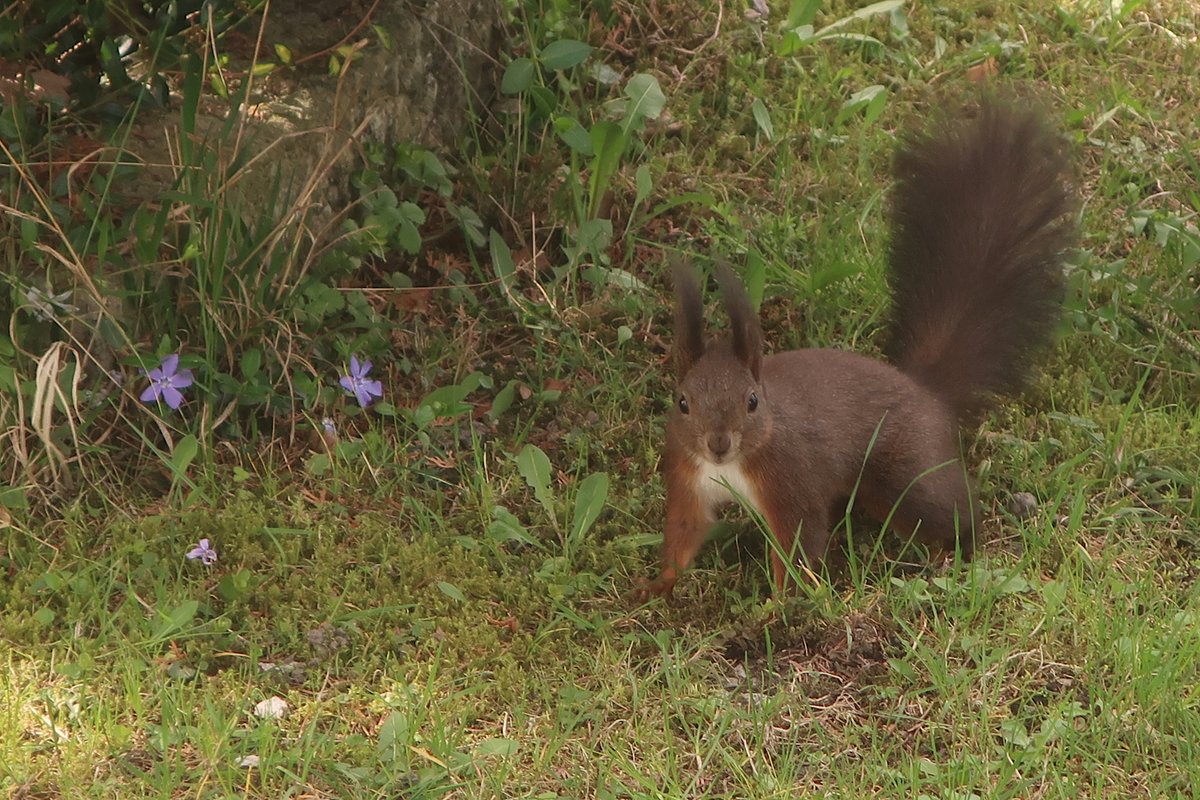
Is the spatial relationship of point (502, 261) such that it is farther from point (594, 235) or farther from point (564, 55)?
point (564, 55)

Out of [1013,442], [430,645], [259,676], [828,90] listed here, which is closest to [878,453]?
[1013,442]

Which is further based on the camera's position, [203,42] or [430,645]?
[203,42]

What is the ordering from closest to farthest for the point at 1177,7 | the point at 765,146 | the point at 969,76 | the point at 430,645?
the point at 430,645 < the point at 765,146 < the point at 969,76 < the point at 1177,7

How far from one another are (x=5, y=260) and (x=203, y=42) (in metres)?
0.64

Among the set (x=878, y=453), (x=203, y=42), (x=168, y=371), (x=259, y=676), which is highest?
(x=203, y=42)

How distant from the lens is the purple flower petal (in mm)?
3123

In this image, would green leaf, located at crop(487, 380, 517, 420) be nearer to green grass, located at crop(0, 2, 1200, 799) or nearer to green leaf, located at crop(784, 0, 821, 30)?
green grass, located at crop(0, 2, 1200, 799)

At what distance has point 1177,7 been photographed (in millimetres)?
4758

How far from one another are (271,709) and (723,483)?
0.93 metres

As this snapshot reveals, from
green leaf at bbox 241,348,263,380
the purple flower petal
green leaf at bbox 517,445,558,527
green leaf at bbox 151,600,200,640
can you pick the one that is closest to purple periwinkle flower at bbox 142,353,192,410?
the purple flower petal

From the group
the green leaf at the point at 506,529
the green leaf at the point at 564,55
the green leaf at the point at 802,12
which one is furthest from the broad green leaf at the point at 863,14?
the green leaf at the point at 506,529

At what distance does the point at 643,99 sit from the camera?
381cm

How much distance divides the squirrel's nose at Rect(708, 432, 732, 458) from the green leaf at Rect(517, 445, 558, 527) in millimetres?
452

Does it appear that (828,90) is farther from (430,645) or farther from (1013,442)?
(430,645)
